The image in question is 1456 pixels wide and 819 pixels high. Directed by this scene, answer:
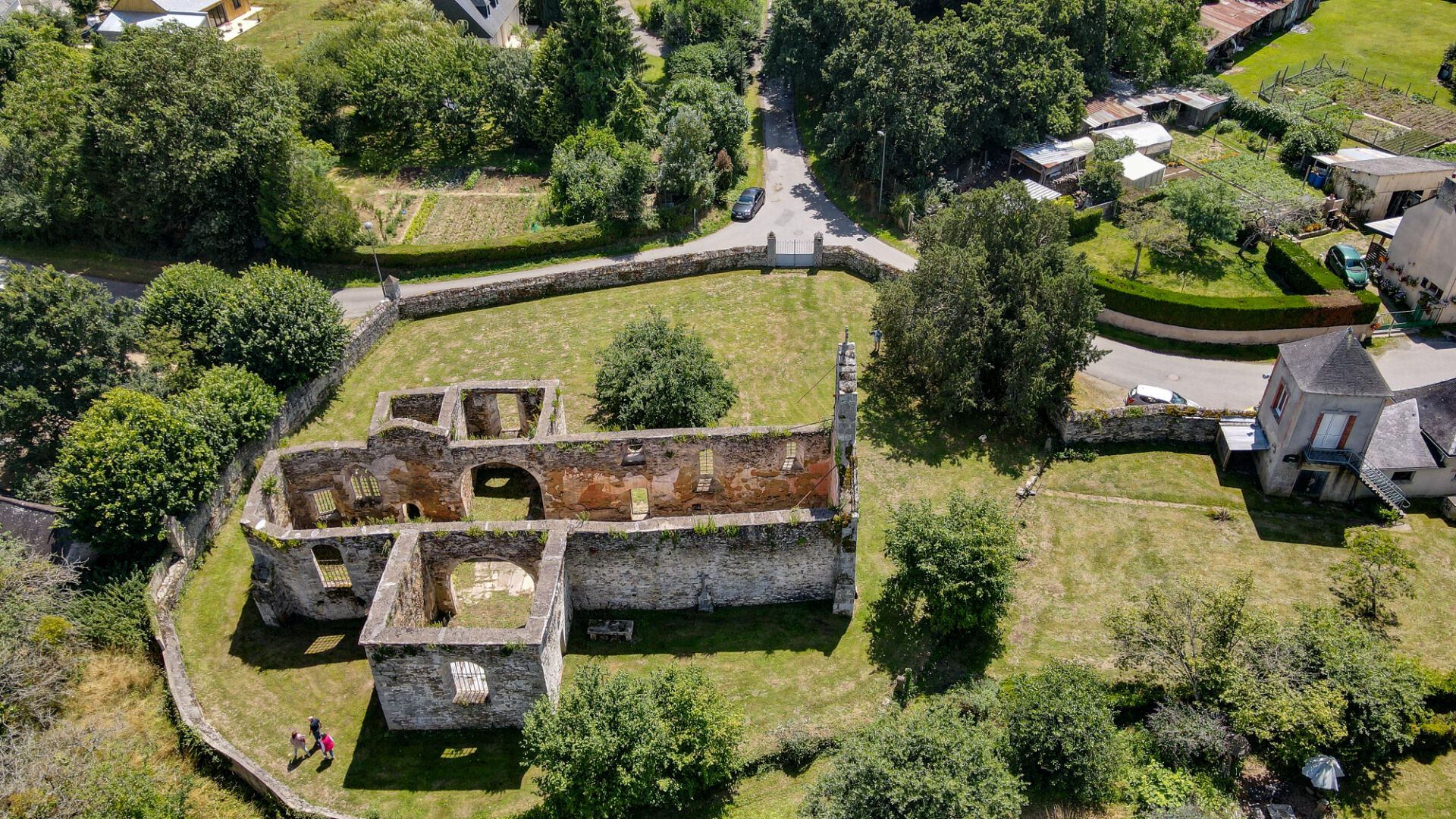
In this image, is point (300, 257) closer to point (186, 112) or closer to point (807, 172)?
point (186, 112)

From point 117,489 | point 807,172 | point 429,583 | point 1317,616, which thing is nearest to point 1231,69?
point 807,172

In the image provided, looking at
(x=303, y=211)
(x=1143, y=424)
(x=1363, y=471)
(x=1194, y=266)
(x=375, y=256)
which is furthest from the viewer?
(x=375, y=256)

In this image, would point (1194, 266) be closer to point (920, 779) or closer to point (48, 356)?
point (920, 779)

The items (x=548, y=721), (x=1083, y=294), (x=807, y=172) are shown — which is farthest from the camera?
(x=807, y=172)

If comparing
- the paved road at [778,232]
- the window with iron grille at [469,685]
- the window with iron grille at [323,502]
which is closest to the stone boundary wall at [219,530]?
the paved road at [778,232]

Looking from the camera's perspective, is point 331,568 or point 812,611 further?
point 812,611

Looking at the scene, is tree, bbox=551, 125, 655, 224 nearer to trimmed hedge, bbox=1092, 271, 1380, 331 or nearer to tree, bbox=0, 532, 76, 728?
trimmed hedge, bbox=1092, 271, 1380, 331

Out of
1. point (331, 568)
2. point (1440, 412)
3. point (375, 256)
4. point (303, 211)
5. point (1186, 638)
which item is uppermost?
point (303, 211)

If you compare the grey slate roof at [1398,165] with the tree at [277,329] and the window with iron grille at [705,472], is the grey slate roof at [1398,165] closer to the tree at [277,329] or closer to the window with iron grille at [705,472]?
the window with iron grille at [705,472]

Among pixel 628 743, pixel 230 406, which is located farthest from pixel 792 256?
pixel 628 743
